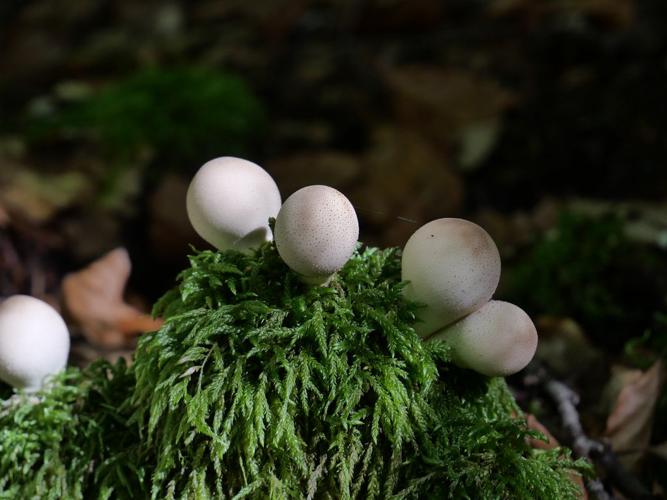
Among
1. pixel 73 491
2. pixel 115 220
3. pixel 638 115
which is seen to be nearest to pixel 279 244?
pixel 73 491

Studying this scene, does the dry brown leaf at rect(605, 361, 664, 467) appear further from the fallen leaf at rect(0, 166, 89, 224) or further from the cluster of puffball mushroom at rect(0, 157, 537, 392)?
the fallen leaf at rect(0, 166, 89, 224)

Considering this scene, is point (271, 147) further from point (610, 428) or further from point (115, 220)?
point (610, 428)

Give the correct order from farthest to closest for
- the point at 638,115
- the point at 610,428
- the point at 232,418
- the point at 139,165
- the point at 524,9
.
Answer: the point at 524,9
the point at 139,165
the point at 638,115
the point at 610,428
the point at 232,418

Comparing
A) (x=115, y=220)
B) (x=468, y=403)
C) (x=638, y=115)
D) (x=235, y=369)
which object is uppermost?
(x=235, y=369)

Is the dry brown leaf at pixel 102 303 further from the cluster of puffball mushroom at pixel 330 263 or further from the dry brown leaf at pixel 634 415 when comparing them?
the dry brown leaf at pixel 634 415

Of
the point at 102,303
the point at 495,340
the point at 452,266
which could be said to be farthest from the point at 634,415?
the point at 102,303

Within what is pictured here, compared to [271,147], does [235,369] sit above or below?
above
